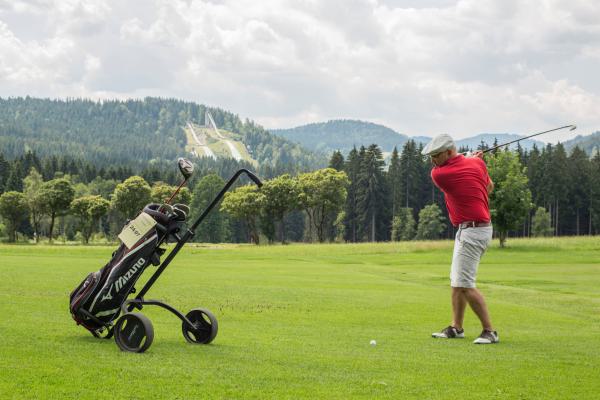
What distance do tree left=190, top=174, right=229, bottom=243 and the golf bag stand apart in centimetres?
14516

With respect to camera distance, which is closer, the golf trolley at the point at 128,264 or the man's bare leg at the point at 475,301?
the golf trolley at the point at 128,264

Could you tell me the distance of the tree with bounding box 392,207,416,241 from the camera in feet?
458

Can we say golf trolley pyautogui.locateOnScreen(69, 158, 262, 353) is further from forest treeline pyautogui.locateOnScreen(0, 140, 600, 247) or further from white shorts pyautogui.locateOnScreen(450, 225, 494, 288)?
forest treeline pyautogui.locateOnScreen(0, 140, 600, 247)

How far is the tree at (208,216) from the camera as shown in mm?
154750

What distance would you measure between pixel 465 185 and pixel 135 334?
5628 mm

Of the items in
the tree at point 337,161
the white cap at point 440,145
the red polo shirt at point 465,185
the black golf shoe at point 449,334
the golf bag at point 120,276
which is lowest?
the black golf shoe at point 449,334

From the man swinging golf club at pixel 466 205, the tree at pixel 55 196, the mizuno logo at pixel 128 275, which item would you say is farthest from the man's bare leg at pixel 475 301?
the tree at pixel 55 196

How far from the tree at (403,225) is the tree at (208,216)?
40189 mm

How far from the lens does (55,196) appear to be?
119 metres

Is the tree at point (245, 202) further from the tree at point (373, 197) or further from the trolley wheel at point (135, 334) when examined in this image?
the trolley wheel at point (135, 334)

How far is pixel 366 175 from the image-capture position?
14175 cm

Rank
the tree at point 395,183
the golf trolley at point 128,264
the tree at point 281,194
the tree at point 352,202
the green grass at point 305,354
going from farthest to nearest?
the tree at point 352,202, the tree at point 395,183, the tree at point 281,194, the golf trolley at point 128,264, the green grass at point 305,354

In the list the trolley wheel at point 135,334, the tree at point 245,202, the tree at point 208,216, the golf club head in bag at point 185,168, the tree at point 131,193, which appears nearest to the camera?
the trolley wheel at point 135,334

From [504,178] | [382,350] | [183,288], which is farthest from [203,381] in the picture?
[504,178]
